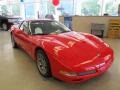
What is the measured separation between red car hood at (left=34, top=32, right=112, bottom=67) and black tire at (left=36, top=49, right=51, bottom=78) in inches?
7.5

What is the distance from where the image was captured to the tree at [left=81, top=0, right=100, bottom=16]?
11.3 metres

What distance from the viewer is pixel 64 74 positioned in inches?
87.6

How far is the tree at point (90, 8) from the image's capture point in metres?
11.3

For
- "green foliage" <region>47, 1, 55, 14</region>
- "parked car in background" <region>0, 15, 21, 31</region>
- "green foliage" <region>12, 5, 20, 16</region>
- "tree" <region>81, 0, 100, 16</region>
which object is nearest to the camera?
"parked car in background" <region>0, 15, 21, 31</region>

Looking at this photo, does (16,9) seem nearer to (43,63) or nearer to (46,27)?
(46,27)

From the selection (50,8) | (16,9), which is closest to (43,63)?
(50,8)

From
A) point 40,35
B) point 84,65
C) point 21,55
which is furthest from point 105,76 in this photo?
point 21,55

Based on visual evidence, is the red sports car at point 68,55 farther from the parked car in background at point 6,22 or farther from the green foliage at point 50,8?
the green foliage at point 50,8

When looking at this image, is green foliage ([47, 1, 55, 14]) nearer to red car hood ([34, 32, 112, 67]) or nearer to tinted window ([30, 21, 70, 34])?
tinted window ([30, 21, 70, 34])

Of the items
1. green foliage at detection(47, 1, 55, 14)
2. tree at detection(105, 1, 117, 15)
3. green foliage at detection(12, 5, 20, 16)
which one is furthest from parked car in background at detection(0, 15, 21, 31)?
tree at detection(105, 1, 117, 15)

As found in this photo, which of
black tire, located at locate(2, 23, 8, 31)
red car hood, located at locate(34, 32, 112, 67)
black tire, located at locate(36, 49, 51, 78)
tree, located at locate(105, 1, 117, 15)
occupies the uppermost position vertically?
tree, located at locate(105, 1, 117, 15)

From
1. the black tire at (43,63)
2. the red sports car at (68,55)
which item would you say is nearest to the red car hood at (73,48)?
the red sports car at (68,55)

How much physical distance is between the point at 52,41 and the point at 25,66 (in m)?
1.00

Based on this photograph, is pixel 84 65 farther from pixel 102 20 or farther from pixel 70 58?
pixel 102 20
